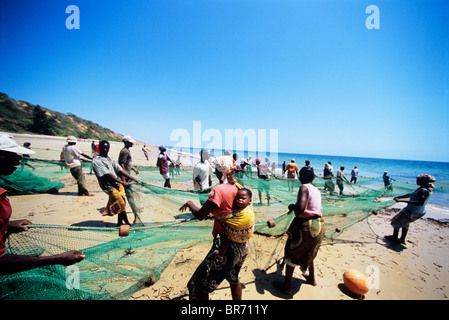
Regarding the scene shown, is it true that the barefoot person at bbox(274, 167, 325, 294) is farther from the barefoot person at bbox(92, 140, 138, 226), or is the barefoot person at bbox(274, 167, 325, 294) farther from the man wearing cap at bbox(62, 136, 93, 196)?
the man wearing cap at bbox(62, 136, 93, 196)

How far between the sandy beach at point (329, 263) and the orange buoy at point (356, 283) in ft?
0.44

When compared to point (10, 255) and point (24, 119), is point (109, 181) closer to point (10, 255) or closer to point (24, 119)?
point (10, 255)

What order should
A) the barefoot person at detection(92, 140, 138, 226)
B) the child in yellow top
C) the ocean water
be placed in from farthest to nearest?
the ocean water < the barefoot person at detection(92, 140, 138, 226) < the child in yellow top

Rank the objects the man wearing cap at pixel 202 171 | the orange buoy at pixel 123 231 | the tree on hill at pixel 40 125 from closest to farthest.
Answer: the orange buoy at pixel 123 231
the man wearing cap at pixel 202 171
the tree on hill at pixel 40 125

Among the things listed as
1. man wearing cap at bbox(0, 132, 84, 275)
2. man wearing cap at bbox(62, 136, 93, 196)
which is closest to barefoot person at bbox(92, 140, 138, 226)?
man wearing cap at bbox(0, 132, 84, 275)

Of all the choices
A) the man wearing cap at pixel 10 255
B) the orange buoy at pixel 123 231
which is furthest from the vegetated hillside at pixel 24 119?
the orange buoy at pixel 123 231

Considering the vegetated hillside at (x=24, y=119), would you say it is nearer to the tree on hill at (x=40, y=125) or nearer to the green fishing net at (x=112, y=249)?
the tree on hill at (x=40, y=125)

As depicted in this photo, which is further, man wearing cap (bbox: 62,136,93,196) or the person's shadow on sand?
man wearing cap (bbox: 62,136,93,196)

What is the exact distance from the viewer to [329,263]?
A: 11.3 feet

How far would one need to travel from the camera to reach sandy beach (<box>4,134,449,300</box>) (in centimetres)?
264

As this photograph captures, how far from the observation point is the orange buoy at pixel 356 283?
255cm

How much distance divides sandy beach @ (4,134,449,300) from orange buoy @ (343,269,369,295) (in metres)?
0.13

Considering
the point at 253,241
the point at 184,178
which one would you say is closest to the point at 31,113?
the point at 184,178
